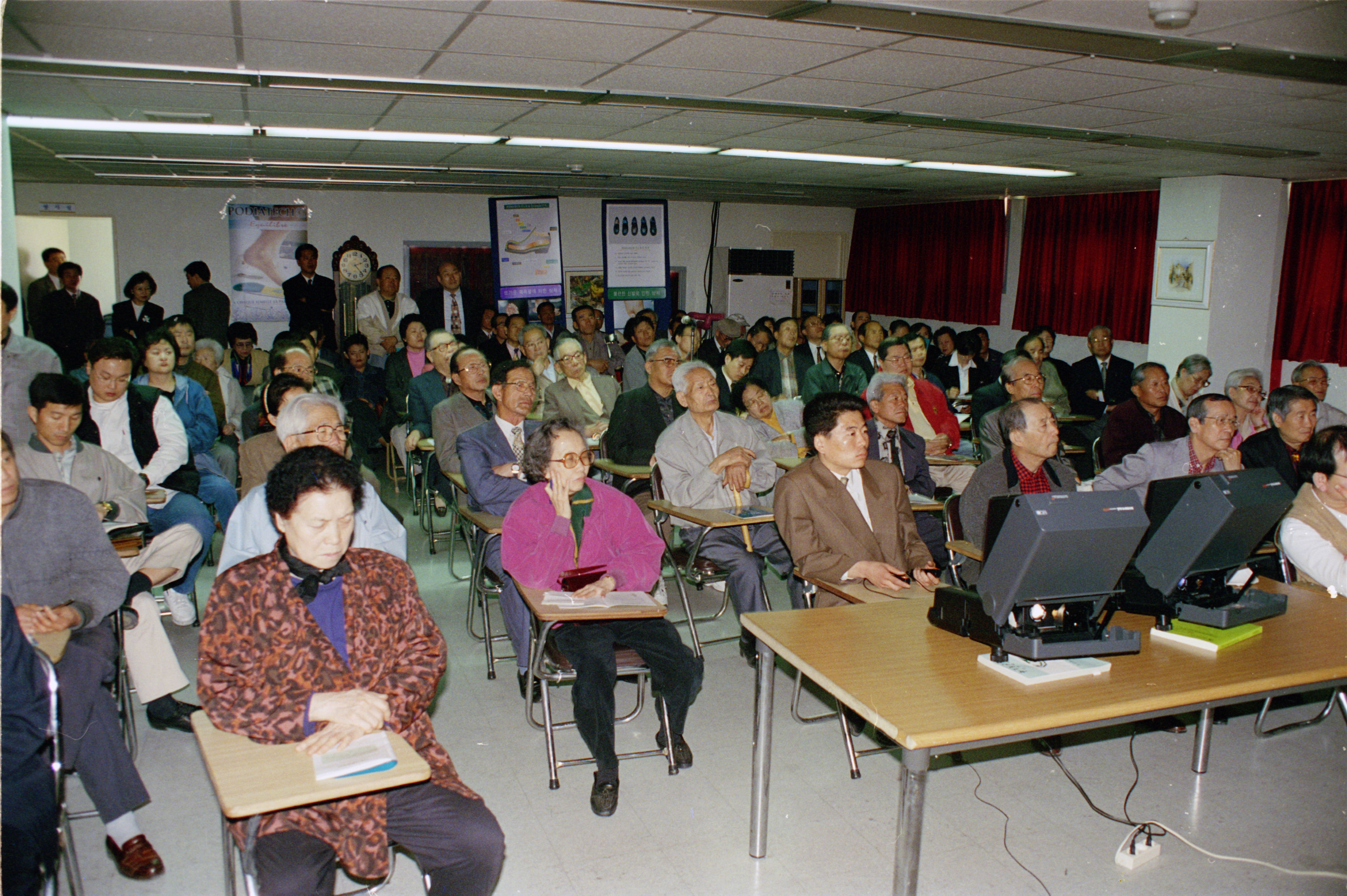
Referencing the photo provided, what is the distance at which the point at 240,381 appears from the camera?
8297 millimetres

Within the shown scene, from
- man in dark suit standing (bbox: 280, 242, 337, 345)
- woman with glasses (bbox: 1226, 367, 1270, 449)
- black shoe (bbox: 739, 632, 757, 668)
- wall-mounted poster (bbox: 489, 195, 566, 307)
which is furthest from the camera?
man in dark suit standing (bbox: 280, 242, 337, 345)

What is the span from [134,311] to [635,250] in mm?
5327

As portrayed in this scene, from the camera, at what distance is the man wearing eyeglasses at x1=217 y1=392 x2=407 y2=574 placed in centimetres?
323

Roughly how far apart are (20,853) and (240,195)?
35.3 feet

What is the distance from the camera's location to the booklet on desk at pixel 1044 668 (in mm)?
2549

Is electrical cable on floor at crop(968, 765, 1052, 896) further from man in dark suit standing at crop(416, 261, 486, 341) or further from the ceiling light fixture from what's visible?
man in dark suit standing at crop(416, 261, 486, 341)

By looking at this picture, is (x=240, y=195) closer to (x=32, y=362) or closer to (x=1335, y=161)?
(x=32, y=362)

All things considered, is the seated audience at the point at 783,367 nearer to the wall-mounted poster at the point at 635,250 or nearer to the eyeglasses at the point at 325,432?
the wall-mounted poster at the point at 635,250

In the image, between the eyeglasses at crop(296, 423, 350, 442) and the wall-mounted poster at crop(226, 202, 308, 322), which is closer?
the eyeglasses at crop(296, 423, 350, 442)

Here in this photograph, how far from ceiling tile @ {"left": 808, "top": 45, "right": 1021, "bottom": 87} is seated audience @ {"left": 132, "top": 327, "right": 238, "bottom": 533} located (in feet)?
12.9

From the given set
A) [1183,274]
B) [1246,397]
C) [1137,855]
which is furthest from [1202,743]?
[1183,274]

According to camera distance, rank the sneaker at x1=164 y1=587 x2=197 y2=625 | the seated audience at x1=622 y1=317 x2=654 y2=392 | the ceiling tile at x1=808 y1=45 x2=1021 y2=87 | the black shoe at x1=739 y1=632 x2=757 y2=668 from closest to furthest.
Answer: the ceiling tile at x1=808 y1=45 x2=1021 y2=87
the black shoe at x1=739 y1=632 x2=757 y2=668
the sneaker at x1=164 y1=587 x2=197 y2=625
the seated audience at x1=622 y1=317 x2=654 y2=392

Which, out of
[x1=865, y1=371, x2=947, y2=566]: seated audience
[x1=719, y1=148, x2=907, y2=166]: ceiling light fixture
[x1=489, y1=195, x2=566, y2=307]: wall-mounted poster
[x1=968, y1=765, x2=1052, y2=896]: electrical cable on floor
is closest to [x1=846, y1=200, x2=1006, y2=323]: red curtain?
[x1=719, y1=148, x2=907, y2=166]: ceiling light fixture

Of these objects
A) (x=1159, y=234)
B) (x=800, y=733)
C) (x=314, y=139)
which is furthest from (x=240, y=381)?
(x=1159, y=234)
